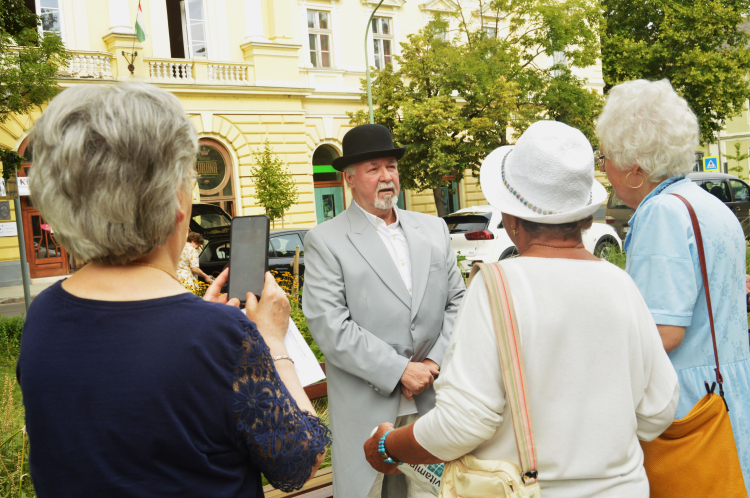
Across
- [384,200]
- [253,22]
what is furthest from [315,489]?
[253,22]

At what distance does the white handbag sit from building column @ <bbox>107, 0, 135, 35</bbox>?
20.0 metres

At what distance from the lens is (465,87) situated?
68.8 feet

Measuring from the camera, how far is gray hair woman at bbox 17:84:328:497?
1.24 metres

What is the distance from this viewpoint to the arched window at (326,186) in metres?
24.0

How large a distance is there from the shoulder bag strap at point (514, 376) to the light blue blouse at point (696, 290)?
2.76ft

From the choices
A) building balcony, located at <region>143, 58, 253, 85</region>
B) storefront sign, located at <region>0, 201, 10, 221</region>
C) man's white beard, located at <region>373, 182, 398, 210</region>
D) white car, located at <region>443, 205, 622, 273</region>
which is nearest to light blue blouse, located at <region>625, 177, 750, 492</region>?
man's white beard, located at <region>373, 182, 398, 210</region>

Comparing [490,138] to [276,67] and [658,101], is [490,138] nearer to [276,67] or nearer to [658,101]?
[276,67]

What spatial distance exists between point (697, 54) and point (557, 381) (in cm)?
2922

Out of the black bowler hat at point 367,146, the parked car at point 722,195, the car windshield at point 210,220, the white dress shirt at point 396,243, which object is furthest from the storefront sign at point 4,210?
the parked car at point 722,195

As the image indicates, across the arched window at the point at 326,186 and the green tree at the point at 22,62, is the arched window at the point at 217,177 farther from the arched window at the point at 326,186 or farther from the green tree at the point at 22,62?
the green tree at the point at 22,62

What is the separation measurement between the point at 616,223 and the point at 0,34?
13720 mm

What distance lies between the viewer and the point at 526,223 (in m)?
1.67

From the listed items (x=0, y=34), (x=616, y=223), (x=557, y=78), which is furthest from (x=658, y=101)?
(x=557, y=78)

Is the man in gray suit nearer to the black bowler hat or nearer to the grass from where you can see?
the black bowler hat
